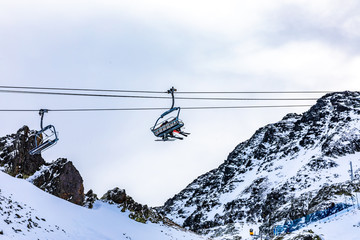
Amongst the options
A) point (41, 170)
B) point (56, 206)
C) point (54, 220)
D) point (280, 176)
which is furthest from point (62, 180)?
point (280, 176)

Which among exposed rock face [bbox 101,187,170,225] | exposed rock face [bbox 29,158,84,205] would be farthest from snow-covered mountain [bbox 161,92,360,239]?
exposed rock face [bbox 29,158,84,205]

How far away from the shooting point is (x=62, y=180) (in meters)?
43.4

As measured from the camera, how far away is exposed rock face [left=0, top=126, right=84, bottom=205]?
1681 inches

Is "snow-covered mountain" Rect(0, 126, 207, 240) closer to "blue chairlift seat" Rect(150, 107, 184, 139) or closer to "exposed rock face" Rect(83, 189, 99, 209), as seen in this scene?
"exposed rock face" Rect(83, 189, 99, 209)

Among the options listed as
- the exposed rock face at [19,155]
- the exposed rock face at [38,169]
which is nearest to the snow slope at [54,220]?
the exposed rock face at [38,169]

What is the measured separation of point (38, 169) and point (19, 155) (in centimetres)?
310

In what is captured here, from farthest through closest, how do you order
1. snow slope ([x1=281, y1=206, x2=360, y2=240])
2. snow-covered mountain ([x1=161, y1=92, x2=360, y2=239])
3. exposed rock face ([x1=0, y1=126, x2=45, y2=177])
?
snow-covered mountain ([x1=161, y1=92, x2=360, y2=239]) → exposed rock face ([x1=0, y1=126, x2=45, y2=177]) → snow slope ([x1=281, y1=206, x2=360, y2=240])

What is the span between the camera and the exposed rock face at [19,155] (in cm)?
4325

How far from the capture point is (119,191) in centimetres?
5366

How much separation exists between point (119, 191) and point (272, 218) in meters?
51.0

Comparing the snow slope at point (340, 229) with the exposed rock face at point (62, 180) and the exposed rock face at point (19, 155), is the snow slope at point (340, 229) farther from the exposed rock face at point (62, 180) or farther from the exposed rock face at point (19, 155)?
the exposed rock face at point (19, 155)

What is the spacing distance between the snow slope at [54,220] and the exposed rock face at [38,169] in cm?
338

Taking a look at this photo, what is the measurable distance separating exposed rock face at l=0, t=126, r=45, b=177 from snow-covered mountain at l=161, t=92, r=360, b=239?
2111 inches

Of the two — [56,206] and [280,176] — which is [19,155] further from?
[280,176]
